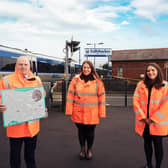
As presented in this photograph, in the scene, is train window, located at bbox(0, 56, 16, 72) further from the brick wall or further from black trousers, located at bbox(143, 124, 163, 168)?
the brick wall

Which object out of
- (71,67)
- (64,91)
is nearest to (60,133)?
(64,91)

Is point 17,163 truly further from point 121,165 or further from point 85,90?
point 121,165

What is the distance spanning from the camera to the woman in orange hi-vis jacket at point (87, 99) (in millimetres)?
2941

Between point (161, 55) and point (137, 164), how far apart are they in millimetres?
23978

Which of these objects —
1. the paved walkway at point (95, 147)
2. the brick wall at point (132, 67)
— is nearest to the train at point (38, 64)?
the paved walkway at point (95, 147)

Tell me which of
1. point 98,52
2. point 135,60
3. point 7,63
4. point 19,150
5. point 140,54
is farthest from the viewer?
point 98,52

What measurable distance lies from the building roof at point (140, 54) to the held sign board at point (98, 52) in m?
0.99

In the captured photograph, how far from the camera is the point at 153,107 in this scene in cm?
250

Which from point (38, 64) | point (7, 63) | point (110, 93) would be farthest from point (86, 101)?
point (38, 64)

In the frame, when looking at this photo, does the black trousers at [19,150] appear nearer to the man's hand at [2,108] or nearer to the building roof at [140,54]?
the man's hand at [2,108]

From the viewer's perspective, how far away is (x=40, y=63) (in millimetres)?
14492

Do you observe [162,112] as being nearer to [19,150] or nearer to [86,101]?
[86,101]

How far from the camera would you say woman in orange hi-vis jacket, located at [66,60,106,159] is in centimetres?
294

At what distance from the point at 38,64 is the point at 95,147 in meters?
11.5
